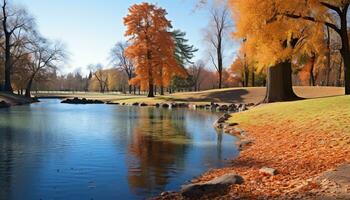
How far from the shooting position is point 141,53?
179ft

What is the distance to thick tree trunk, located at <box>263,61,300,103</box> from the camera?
102 feet

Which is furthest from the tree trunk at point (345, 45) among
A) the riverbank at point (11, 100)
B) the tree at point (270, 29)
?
the riverbank at point (11, 100)

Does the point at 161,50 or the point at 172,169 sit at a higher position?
the point at 161,50

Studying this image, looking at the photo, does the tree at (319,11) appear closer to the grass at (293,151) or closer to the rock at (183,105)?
the grass at (293,151)

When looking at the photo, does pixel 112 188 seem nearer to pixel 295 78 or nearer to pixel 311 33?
pixel 311 33

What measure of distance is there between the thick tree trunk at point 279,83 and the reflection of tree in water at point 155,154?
10081mm

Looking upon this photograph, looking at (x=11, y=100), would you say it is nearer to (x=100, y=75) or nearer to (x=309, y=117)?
(x=309, y=117)

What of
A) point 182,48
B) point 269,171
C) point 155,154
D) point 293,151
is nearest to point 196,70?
point 182,48

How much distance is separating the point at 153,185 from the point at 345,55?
20.4 metres

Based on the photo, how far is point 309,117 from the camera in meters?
18.3

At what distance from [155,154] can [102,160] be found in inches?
78.3

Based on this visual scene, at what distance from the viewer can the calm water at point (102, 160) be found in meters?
10.1

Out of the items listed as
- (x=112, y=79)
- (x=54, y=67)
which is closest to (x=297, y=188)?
(x=54, y=67)

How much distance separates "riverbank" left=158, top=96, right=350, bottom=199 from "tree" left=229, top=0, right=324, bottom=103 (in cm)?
439
